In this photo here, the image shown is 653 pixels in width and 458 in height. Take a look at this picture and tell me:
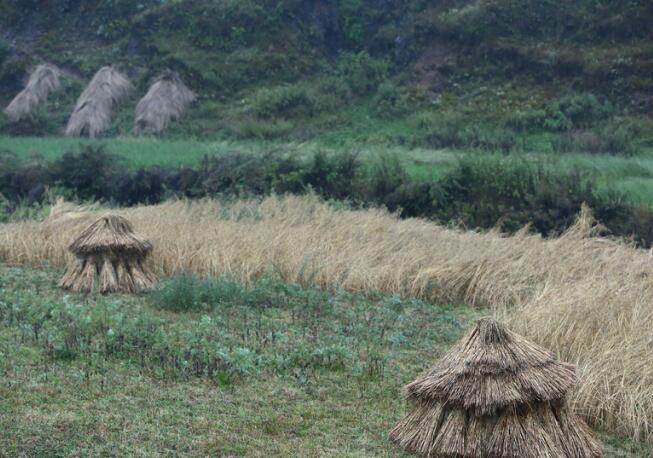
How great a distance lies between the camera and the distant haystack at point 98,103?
27.7 meters

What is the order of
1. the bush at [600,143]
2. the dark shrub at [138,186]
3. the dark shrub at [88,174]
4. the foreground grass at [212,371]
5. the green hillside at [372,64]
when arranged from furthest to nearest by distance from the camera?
the green hillside at [372,64] < the bush at [600,143] < the dark shrub at [88,174] < the dark shrub at [138,186] < the foreground grass at [212,371]

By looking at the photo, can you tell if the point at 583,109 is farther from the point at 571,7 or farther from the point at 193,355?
the point at 193,355

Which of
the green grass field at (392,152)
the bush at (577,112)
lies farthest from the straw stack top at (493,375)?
the bush at (577,112)

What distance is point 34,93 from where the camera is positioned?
1178 inches

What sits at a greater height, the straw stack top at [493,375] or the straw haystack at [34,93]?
the straw stack top at [493,375]

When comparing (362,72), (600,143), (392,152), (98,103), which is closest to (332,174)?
(392,152)

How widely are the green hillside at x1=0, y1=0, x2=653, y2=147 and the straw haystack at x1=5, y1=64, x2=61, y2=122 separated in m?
0.38

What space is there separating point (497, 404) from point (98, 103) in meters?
23.2

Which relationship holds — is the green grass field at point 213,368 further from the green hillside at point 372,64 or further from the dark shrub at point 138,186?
the green hillside at point 372,64

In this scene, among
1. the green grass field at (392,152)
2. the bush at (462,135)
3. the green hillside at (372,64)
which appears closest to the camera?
the green grass field at (392,152)

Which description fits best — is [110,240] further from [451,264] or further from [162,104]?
[162,104]

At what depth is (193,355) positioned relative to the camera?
28.1ft

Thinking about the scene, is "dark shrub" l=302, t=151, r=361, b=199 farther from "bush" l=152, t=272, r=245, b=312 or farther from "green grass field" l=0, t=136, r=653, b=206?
"bush" l=152, t=272, r=245, b=312

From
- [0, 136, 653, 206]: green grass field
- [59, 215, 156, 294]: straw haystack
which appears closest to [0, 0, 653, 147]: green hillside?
[0, 136, 653, 206]: green grass field
